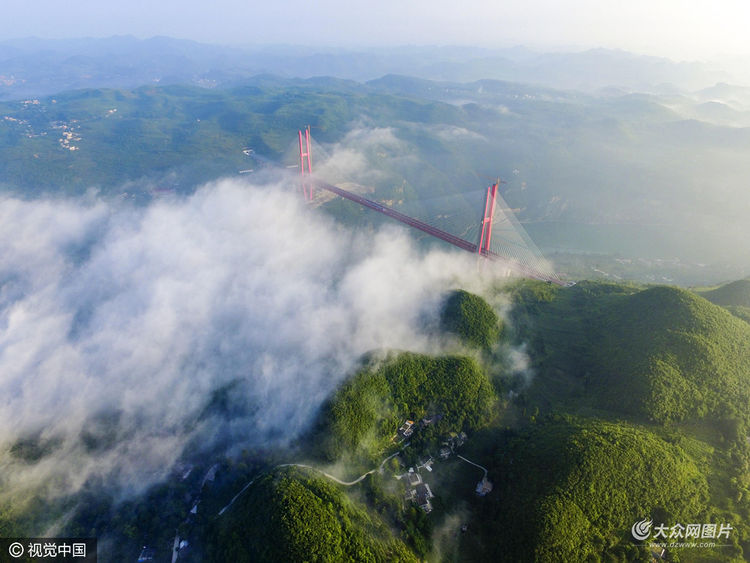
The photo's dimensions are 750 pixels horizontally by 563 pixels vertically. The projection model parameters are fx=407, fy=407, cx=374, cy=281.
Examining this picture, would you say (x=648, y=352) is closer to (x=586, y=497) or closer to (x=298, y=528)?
(x=586, y=497)

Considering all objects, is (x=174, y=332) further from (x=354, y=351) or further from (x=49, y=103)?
(x=49, y=103)

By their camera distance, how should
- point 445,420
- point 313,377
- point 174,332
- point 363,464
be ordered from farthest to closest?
point 174,332 < point 313,377 < point 445,420 < point 363,464

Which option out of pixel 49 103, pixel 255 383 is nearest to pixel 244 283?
pixel 255 383

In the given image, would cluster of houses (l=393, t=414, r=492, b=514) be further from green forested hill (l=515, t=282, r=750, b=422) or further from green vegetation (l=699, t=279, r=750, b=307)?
green vegetation (l=699, t=279, r=750, b=307)

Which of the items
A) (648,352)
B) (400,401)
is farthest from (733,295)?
(400,401)

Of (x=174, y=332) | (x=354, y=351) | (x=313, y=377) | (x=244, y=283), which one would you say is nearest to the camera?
(x=313, y=377)

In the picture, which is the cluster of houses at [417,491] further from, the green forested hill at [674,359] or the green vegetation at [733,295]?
the green vegetation at [733,295]
